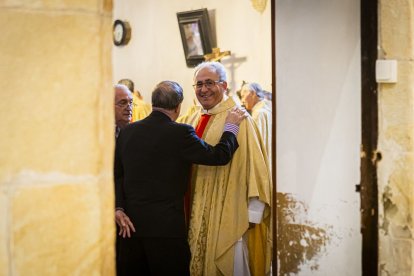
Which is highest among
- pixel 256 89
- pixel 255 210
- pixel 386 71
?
pixel 256 89

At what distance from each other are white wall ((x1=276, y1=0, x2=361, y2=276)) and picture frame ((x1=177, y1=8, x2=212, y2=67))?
2.80 metres

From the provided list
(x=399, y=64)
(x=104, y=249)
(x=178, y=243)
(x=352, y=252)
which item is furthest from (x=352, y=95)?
(x=104, y=249)

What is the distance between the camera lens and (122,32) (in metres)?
6.81

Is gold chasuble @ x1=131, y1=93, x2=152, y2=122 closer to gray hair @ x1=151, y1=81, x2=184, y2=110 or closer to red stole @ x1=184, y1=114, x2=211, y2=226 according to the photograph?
red stole @ x1=184, y1=114, x2=211, y2=226

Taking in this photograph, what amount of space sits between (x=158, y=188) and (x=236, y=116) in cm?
64

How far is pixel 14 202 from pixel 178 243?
5.64 ft

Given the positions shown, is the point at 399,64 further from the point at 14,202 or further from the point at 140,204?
the point at 14,202

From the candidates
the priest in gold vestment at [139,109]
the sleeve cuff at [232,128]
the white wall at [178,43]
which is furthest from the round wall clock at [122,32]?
the sleeve cuff at [232,128]

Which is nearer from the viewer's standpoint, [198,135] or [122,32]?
[198,135]

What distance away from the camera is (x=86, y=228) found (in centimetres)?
119

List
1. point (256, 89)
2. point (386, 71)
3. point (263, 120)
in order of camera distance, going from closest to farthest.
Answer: point (386, 71), point (263, 120), point (256, 89)

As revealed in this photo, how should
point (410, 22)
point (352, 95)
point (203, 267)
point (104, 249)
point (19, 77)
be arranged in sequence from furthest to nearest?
1. point (203, 267)
2. point (352, 95)
3. point (410, 22)
4. point (104, 249)
5. point (19, 77)

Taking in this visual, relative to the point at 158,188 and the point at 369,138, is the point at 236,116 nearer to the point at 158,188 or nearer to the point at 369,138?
the point at 158,188

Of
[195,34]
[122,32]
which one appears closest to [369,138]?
[195,34]
